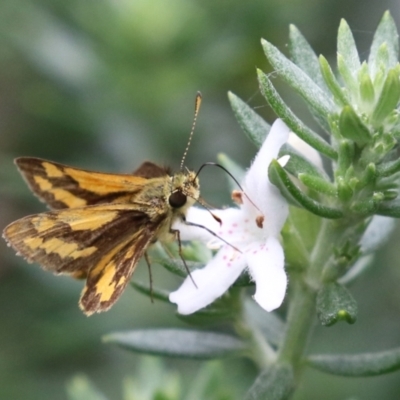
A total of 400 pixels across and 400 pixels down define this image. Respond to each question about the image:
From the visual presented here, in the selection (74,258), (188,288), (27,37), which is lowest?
(188,288)

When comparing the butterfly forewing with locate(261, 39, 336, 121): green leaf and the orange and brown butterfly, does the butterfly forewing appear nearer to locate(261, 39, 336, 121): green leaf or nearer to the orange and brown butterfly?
the orange and brown butterfly

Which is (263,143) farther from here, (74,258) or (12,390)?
(12,390)

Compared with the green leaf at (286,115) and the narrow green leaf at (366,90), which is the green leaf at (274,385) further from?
the narrow green leaf at (366,90)

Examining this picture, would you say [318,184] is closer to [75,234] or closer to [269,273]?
[269,273]

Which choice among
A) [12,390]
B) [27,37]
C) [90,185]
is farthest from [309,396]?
[27,37]

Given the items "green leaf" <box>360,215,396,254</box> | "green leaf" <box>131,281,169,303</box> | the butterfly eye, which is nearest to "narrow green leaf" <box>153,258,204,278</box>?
"green leaf" <box>131,281,169,303</box>

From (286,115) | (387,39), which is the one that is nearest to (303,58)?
(387,39)
